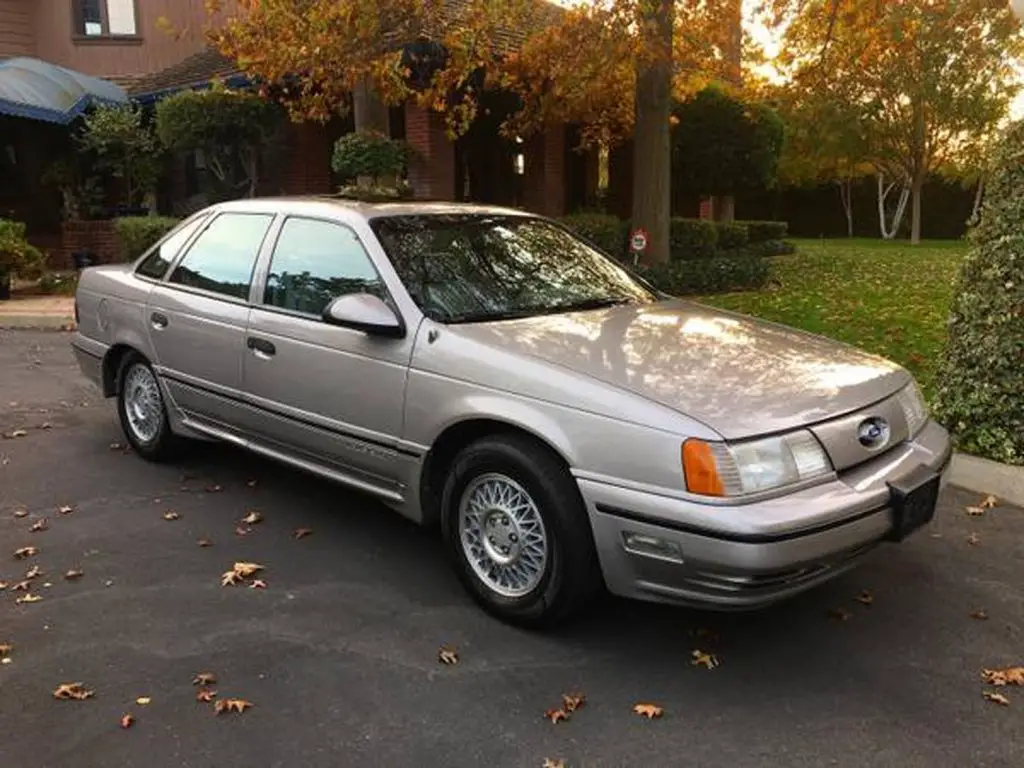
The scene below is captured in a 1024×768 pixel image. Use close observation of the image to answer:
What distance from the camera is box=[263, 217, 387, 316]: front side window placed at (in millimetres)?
4320

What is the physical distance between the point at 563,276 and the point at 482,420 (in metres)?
1.18

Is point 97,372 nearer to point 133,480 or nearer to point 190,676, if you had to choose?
point 133,480

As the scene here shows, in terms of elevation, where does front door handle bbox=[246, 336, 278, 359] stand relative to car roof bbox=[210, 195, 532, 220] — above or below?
below

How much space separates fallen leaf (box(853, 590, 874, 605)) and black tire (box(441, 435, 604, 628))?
1179 mm

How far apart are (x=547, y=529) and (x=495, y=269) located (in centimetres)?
149

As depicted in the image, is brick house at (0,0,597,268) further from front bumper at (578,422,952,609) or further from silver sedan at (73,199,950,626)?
front bumper at (578,422,952,609)

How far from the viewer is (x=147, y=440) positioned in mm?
5703

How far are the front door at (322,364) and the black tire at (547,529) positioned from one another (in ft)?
1.62

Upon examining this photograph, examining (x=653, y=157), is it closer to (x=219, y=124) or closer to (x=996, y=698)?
(x=219, y=124)

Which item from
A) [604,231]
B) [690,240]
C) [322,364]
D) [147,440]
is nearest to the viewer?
[322,364]

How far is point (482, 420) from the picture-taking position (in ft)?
12.2

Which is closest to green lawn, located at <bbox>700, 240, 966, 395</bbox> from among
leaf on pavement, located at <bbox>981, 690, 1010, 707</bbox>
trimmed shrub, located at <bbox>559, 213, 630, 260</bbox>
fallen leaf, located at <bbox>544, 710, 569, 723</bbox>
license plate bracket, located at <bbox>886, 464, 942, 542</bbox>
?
trimmed shrub, located at <bbox>559, 213, 630, 260</bbox>

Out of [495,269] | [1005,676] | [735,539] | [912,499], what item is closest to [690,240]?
[495,269]

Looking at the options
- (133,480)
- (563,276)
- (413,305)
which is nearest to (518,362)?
(413,305)
